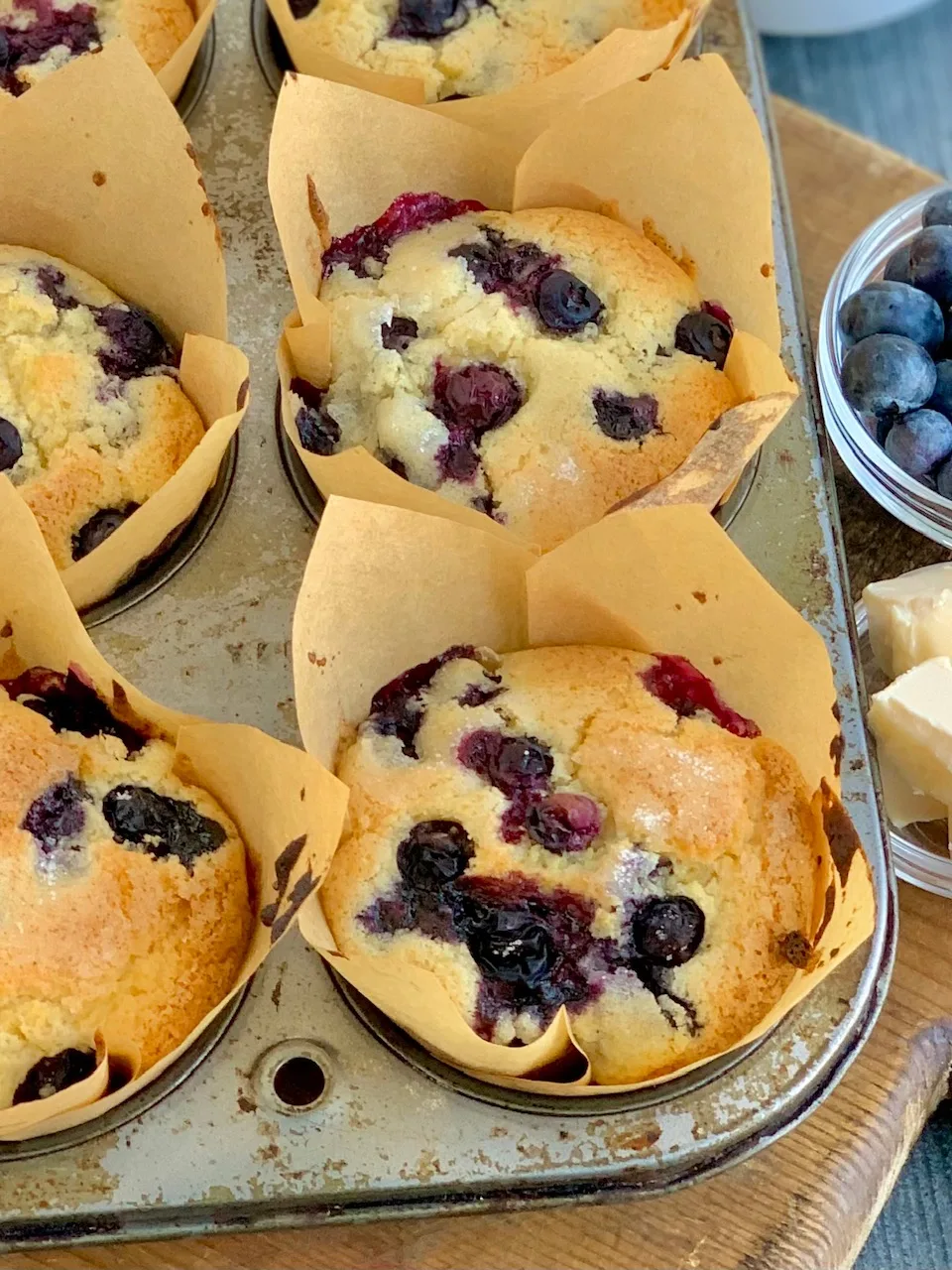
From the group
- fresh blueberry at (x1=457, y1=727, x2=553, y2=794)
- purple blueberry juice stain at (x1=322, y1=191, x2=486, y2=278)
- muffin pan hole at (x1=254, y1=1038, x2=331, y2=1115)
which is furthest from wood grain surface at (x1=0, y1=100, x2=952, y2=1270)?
purple blueberry juice stain at (x1=322, y1=191, x2=486, y2=278)

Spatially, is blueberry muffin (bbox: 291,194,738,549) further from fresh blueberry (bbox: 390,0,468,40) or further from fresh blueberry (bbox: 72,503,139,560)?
fresh blueberry (bbox: 390,0,468,40)

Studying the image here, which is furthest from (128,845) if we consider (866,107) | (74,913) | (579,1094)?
(866,107)

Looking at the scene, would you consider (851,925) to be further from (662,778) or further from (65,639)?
(65,639)

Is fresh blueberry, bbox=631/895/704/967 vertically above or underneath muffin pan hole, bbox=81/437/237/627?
underneath

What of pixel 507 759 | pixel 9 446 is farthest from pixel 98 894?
pixel 9 446

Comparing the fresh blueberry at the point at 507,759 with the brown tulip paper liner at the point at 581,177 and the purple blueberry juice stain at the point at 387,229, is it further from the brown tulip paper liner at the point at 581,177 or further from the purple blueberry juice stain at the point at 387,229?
the purple blueberry juice stain at the point at 387,229

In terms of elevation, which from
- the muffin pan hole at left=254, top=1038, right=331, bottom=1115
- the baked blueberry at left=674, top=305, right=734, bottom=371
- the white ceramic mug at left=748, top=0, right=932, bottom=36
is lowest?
the muffin pan hole at left=254, top=1038, right=331, bottom=1115

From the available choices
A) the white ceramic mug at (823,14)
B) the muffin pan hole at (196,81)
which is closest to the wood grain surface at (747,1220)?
the muffin pan hole at (196,81)

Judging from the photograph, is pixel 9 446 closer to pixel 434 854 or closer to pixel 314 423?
pixel 314 423
